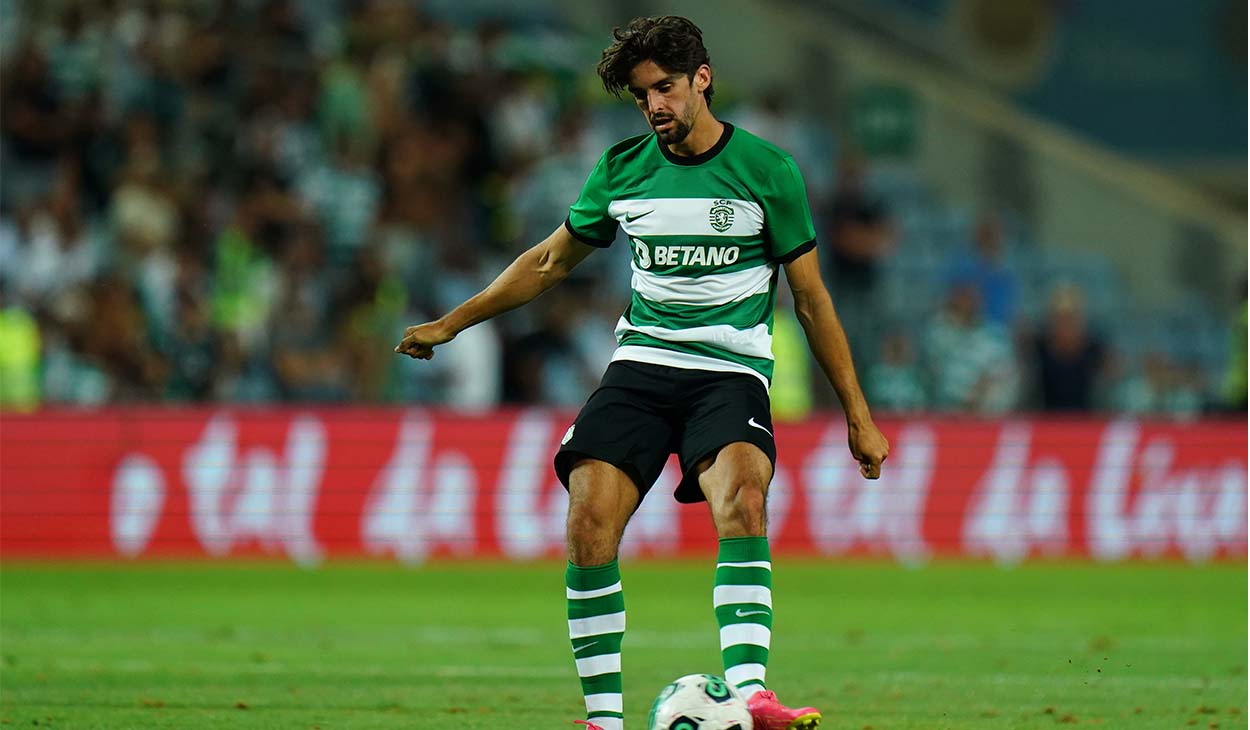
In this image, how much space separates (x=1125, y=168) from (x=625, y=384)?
1909cm

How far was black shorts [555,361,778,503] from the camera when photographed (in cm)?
713

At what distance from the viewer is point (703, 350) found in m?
7.29

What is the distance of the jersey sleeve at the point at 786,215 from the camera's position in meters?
7.20

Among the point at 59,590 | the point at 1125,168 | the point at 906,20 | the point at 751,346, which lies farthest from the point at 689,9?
the point at 751,346

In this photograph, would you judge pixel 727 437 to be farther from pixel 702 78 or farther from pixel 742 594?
pixel 702 78

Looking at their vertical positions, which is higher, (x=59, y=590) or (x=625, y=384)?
(x=625, y=384)

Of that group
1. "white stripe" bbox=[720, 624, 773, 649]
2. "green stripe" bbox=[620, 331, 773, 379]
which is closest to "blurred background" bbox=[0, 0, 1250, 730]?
"green stripe" bbox=[620, 331, 773, 379]

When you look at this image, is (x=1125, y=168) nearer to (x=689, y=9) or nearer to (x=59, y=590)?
(x=689, y=9)

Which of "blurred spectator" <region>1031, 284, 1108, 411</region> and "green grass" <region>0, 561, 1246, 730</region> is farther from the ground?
"blurred spectator" <region>1031, 284, 1108, 411</region>

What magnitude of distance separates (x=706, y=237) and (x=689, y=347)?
39cm

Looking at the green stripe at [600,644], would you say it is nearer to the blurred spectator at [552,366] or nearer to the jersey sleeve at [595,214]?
the jersey sleeve at [595,214]

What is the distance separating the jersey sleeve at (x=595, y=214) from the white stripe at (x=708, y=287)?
24 centimetres

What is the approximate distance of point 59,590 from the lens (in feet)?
49.3

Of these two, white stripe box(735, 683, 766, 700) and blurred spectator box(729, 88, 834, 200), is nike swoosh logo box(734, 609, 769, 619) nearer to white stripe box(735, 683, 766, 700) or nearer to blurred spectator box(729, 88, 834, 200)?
white stripe box(735, 683, 766, 700)
